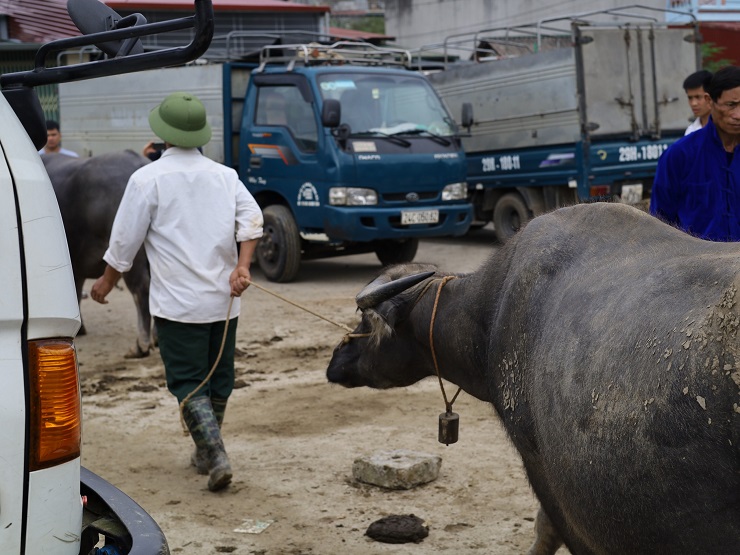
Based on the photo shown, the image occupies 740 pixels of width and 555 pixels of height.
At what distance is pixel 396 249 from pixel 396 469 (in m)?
7.30

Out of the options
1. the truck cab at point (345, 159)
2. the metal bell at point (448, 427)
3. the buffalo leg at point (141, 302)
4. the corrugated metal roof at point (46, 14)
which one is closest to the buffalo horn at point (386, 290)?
the metal bell at point (448, 427)

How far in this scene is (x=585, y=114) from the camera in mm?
12266

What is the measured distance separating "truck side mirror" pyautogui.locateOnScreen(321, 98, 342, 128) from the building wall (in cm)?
1173

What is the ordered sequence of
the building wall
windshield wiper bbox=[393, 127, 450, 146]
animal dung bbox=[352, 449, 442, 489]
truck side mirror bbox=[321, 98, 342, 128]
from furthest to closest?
the building wall < windshield wiper bbox=[393, 127, 450, 146] < truck side mirror bbox=[321, 98, 342, 128] < animal dung bbox=[352, 449, 442, 489]

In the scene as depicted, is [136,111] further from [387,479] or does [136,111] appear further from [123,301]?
[387,479]

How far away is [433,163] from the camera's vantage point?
11.4 metres

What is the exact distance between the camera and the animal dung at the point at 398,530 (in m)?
4.45

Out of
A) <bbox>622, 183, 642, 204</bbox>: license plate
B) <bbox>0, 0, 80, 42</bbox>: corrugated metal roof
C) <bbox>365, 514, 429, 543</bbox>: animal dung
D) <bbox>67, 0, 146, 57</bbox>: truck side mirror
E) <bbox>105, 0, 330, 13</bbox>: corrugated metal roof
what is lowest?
<bbox>365, 514, 429, 543</bbox>: animal dung

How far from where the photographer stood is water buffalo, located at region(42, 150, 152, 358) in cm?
809

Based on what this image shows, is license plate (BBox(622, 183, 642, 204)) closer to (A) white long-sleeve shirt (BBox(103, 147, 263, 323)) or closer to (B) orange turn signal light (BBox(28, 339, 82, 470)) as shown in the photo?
(A) white long-sleeve shirt (BBox(103, 147, 263, 323))

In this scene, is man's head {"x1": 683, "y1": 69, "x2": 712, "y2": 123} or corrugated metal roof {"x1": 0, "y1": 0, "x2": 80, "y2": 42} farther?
man's head {"x1": 683, "y1": 69, "x2": 712, "y2": 123}

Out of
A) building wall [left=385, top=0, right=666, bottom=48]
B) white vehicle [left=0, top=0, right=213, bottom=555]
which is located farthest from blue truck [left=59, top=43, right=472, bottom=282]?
building wall [left=385, top=0, right=666, bottom=48]

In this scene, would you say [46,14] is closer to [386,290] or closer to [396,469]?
[386,290]

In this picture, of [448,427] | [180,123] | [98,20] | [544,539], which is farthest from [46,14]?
[544,539]
